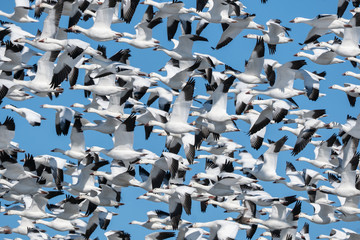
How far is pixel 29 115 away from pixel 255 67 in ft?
20.2

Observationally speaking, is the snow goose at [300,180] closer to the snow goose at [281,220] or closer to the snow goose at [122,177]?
the snow goose at [281,220]

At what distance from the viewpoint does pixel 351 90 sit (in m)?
24.7

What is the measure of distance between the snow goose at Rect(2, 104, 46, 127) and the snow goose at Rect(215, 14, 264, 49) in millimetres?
5031

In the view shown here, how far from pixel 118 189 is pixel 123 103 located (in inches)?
94.8

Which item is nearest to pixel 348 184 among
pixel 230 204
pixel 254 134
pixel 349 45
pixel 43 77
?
pixel 254 134

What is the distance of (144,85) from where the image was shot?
24312mm

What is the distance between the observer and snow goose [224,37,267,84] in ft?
76.3

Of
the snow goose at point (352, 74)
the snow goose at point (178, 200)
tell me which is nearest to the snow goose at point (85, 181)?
the snow goose at point (178, 200)

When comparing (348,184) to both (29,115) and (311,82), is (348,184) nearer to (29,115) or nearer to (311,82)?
(311,82)

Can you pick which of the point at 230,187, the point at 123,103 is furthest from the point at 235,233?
the point at 123,103

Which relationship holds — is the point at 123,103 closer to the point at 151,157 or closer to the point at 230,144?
the point at 151,157

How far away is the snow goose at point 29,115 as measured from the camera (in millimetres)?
25266

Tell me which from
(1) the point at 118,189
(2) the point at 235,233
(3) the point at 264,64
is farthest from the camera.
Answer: (1) the point at 118,189

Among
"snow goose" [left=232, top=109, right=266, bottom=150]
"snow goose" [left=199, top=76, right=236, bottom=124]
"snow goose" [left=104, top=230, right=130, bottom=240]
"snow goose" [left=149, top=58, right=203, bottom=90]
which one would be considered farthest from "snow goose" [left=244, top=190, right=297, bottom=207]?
"snow goose" [left=104, top=230, right=130, bottom=240]
